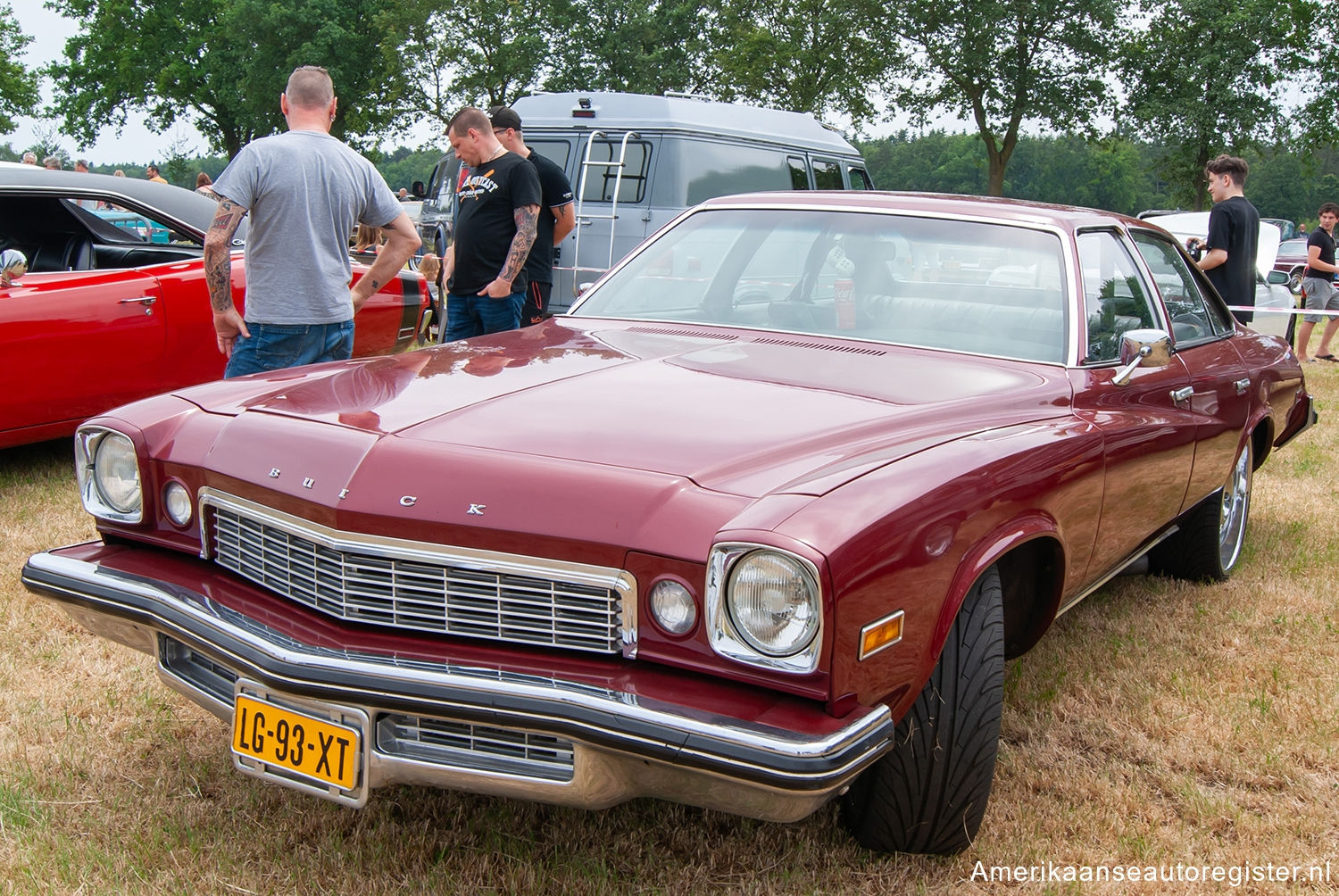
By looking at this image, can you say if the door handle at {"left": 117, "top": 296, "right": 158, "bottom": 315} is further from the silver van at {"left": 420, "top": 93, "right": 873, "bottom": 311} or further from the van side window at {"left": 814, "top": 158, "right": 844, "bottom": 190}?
the van side window at {"left": 814, "top": 158, "right": 844, "bottom": 190}

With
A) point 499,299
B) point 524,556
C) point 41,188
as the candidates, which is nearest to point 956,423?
point 524,556

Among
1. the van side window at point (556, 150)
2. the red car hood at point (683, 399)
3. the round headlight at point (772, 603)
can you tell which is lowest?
the round headlight at point (772, 603)

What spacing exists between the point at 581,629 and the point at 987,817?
4.14ft

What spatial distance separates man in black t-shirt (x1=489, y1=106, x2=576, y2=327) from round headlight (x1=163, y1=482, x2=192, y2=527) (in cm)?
378

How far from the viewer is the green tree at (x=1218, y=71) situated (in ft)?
101

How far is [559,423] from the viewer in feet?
7.80

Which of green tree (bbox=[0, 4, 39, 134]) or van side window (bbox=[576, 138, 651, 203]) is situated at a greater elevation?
green tree (bbox=[0, 4, 39, 134])

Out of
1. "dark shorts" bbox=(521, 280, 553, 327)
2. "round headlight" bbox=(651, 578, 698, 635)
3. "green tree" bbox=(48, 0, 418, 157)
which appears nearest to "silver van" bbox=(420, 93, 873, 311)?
"dark shorts" bbox=(521, 280, 553, 327)

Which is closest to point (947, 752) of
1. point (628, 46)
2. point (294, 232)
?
point (294, 232)

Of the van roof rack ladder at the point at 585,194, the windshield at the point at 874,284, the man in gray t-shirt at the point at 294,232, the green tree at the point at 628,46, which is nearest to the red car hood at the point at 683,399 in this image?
the windshield at the point at 874,284

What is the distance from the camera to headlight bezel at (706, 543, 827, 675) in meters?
1.88

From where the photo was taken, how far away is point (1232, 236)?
7414mm

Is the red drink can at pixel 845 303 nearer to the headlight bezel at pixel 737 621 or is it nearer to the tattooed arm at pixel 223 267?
the headlight bezel at pixel 737 621

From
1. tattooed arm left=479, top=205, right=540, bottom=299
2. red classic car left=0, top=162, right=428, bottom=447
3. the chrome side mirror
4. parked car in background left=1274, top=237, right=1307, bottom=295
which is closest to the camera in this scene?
the chrome side mirror
